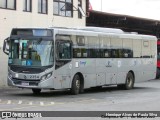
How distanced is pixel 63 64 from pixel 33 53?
4.57 ft

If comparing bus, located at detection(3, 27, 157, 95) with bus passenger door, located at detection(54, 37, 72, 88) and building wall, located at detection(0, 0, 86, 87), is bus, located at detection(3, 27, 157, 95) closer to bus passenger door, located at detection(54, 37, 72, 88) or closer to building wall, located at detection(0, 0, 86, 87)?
bus passenger door, located at detection(54, 37, 72, 88)

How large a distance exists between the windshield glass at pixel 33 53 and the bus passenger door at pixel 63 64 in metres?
0.41


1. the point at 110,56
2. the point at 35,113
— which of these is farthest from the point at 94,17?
the point at 35,113

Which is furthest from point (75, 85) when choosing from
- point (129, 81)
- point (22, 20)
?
point (22, 20)

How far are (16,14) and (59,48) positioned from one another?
35.4 ft

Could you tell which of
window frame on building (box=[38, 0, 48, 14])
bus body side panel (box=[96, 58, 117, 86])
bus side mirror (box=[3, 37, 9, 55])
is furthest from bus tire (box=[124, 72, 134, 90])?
window frame on building (box=[38, 0, 48, 14])

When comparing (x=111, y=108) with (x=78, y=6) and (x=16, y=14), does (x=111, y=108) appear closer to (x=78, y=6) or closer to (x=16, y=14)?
(x=16, y=14)

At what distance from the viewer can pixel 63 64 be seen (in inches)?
899

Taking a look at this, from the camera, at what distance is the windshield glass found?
22.3 metres

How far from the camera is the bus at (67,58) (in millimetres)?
22281

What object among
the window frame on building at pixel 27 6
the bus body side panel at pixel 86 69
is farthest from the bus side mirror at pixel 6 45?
the window frame on building at pixel 27 6

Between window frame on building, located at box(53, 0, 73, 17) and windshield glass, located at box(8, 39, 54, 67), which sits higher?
window frame on building, located at box(53, 0, 73, 17)

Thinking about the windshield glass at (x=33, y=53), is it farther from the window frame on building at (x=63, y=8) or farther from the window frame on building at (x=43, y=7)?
the window frame on building at (x=63, y=8)

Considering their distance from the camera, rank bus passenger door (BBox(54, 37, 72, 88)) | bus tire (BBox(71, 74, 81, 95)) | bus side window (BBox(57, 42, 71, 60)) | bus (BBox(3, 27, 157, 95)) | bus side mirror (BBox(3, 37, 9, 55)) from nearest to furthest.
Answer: bus (BBox(3, 27, 157, 95))
bus passenger door (BBox(54, 37, 72, 88))
bus side window (BBox(57, 42, 71, 60))
bus side mirror (BBox(3, 37, 9, 55))
bus tire (BBox(71, 74, 81, 95))
